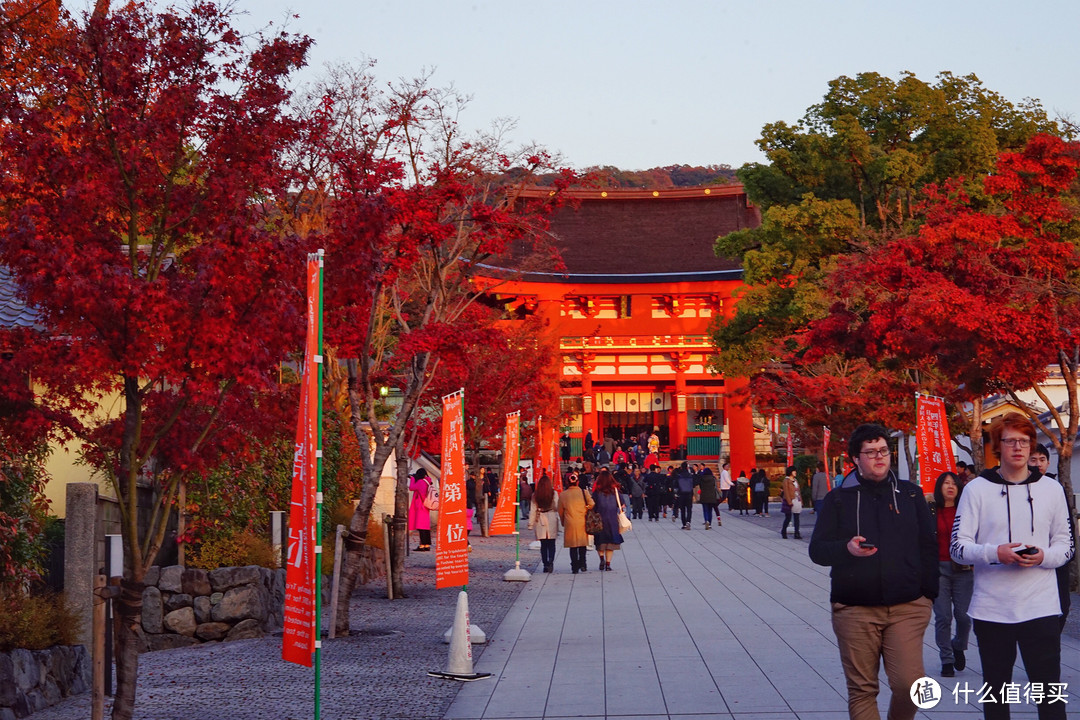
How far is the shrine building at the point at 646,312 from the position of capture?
55.9 meters

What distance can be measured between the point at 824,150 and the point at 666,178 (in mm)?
85201

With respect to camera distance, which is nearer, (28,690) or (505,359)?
(28,690)

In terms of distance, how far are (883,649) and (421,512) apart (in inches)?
790

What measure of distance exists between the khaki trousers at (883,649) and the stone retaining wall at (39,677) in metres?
5.57

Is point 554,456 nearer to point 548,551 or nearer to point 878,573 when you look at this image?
point 548,551

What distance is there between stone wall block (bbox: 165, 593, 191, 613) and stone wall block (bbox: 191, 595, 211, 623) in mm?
94

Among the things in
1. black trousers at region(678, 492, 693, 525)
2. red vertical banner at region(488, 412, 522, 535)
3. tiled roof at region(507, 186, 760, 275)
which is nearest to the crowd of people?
red vertical banner at region(488, 412, 522, 535)

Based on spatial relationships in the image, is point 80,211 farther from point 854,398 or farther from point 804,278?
point 804,278

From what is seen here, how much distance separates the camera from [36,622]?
28.9 ft

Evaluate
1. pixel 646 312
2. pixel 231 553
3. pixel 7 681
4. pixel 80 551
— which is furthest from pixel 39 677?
pixel 646 312

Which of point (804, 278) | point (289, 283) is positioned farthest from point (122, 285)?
point (804, 278)

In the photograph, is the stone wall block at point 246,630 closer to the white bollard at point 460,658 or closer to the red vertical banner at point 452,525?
the red vertical banner at point 452,525

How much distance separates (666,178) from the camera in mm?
113000

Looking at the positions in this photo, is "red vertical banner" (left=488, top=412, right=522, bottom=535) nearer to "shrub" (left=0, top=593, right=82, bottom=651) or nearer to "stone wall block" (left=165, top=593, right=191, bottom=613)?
"stone wall block" (left=165, top=593, right=191, bottom=613)
